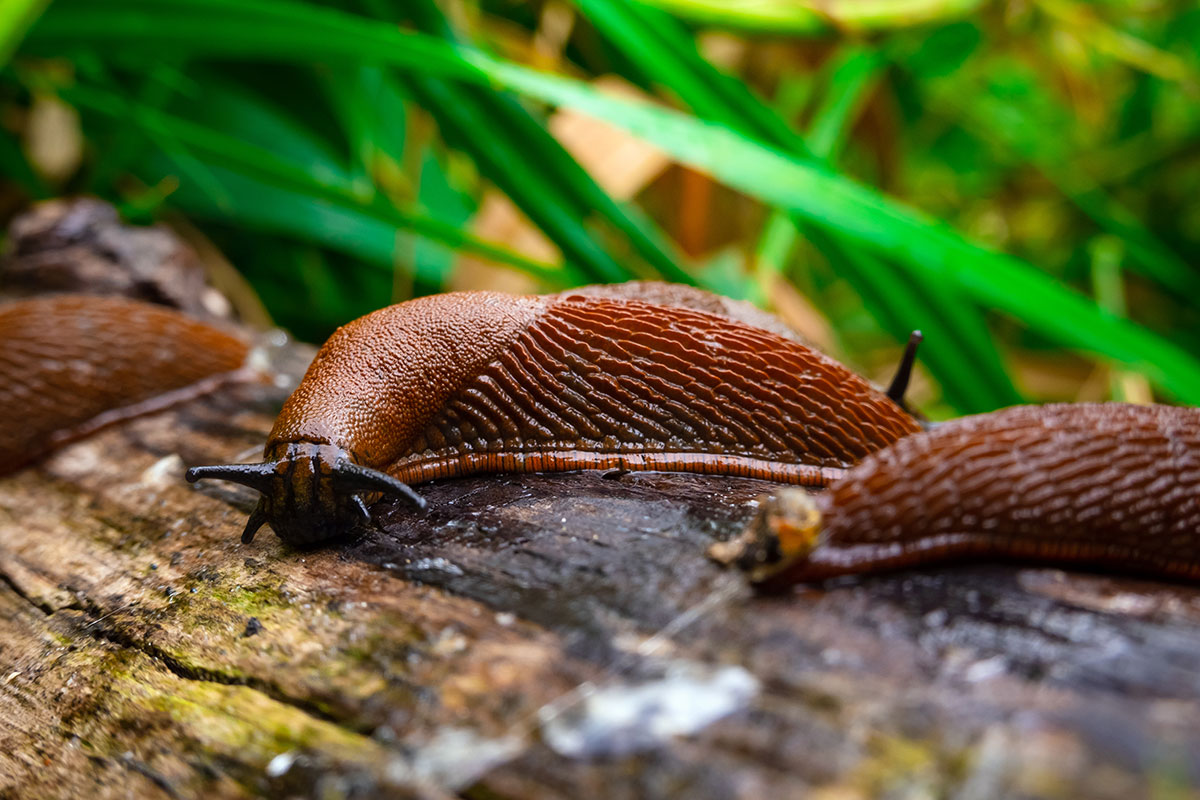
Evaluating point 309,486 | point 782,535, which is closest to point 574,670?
point 782,535

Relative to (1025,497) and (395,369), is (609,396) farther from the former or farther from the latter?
(1025,497)

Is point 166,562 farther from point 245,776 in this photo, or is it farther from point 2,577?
point 245,776

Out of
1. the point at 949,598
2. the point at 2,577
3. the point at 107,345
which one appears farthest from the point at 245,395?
the point at 949,598

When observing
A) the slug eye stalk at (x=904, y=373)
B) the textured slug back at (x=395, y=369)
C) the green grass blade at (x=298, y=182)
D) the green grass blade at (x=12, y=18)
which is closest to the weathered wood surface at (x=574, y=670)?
the textured slug back at (x=395, y=369)

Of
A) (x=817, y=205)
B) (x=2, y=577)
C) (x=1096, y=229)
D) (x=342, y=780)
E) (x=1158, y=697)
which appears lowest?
(x=2, y=577)

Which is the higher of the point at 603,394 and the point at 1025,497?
the point at 1025,497

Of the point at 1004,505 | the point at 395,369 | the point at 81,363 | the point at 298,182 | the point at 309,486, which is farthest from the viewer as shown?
the point at 298,182

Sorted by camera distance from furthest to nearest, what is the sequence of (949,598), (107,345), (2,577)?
(107,345)
(2,577)
(949,598)
